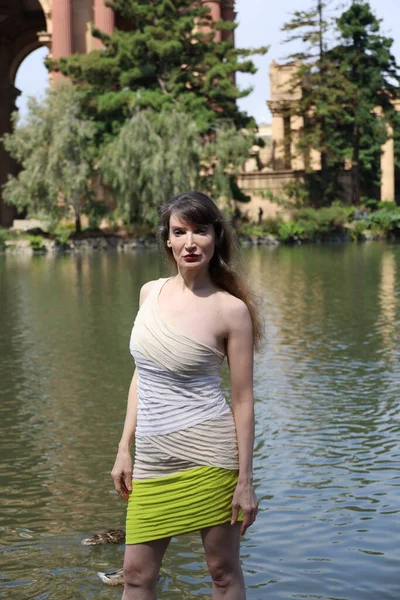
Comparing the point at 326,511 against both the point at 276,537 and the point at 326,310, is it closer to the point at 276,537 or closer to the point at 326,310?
the point at 276,537

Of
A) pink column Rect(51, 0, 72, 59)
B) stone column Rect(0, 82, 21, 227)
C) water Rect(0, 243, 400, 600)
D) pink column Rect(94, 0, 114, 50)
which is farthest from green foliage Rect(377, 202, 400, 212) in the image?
water Rect(0, 243, 400, 600)

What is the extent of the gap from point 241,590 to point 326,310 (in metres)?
14.6

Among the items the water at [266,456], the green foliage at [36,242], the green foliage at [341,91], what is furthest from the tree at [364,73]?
the water at [266,456]

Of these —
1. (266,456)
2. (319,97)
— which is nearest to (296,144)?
(319,97)

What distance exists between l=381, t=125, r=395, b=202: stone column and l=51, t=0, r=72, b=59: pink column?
2083 cm

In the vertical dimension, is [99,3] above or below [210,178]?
above

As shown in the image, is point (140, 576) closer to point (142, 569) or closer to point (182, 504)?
point (142, 569)

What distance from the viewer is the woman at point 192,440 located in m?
3.54

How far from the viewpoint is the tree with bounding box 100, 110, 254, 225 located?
4362 cm

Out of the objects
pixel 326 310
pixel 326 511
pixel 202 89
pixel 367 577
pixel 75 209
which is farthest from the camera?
pixel 202 89

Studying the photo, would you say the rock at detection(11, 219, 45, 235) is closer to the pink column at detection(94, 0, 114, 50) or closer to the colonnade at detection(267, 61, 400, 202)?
the pink column at detection(94, 0, 114, 50)

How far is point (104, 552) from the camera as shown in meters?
5.66

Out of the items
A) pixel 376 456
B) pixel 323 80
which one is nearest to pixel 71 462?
pixel 376 456

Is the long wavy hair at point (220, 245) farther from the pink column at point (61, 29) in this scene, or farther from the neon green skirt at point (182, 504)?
the pink column at point (61, 29)
